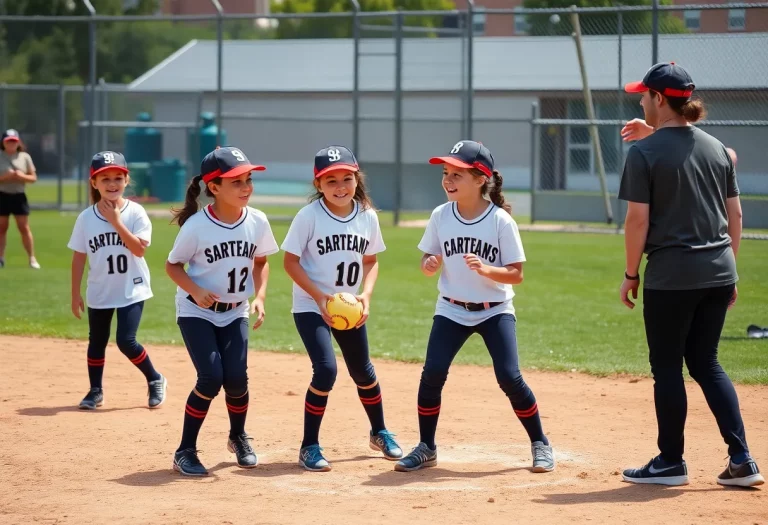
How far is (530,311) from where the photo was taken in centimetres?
1155

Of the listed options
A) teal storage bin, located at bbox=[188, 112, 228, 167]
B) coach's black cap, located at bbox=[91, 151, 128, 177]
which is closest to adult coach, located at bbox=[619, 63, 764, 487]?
coach's black cap, located at bbox=[91, 151, 128, 177]

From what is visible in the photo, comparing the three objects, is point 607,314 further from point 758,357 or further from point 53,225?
point 53,225

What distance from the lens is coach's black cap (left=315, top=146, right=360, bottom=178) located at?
562 centimetres

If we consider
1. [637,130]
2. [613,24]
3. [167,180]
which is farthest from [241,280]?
[167,180]

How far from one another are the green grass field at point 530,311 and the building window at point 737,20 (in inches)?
141

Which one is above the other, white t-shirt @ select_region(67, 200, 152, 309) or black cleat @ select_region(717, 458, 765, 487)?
white t-shirt @ select_region(67, 200, 152, 309)

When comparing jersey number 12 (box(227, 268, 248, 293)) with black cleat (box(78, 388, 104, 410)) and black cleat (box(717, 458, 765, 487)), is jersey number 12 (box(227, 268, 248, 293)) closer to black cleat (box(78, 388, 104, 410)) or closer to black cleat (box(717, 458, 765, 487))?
black cleat (box(78, 388, 104, 410))

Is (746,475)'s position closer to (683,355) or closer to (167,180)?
(683,355)

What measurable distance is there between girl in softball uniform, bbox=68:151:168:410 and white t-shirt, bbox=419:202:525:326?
98.2 inches

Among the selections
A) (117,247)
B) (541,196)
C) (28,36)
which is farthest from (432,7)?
(117,247)

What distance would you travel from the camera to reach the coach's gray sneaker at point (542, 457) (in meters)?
5.52

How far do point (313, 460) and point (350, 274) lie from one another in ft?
3.43

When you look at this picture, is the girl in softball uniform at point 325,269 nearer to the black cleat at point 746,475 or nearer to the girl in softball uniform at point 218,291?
the girl in softball uniform at point 218,291

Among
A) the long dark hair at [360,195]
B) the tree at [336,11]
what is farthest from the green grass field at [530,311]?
the tree at [336,11]
